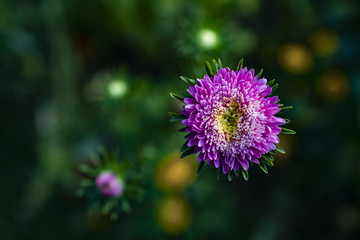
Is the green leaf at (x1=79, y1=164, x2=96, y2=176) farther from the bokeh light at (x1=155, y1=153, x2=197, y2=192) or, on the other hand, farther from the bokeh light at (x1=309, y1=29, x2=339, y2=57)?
the bokeh light at (x1=309, y1=29, x2=339, y2=57)

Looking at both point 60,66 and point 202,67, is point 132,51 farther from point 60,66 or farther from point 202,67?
point 202,67

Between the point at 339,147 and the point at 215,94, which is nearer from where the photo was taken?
the point at 215,94

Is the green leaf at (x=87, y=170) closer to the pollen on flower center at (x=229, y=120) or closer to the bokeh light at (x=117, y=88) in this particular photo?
the bokeh light at (x=117, y=88)

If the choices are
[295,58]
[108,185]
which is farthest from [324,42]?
[108,185]

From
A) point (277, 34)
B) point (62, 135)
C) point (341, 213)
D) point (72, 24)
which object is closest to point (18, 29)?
point (72, 24)

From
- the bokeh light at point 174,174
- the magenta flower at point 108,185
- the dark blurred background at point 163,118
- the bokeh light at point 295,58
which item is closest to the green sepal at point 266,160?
the magenta flower at point 108,185

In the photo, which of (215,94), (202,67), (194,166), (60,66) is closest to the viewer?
(215,94)
